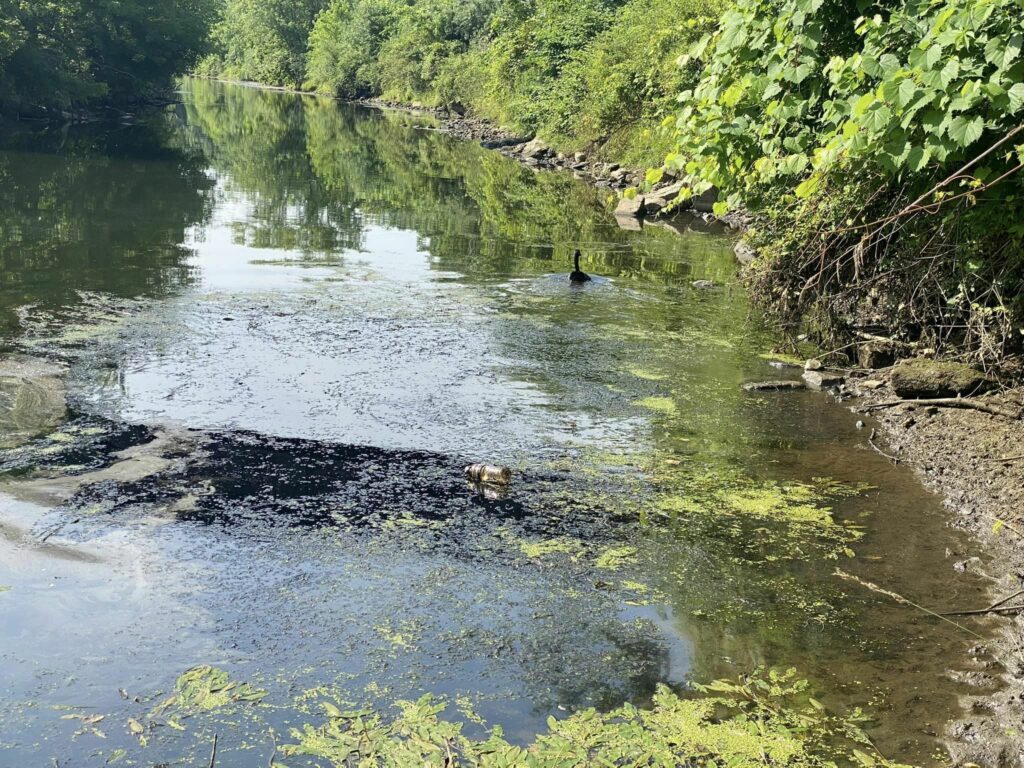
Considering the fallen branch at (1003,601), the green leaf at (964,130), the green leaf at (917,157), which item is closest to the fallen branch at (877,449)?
the fallen branch at (1003,601)

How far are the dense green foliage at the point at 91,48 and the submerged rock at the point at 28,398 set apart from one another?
28.5 meters

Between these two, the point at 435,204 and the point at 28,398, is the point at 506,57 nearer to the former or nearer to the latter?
the point at 435,204

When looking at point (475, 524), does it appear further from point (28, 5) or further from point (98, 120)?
point (98, 120)

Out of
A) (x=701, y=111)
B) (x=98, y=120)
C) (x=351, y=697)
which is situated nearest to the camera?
(x=351, y=697)

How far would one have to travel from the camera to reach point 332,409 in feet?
26.1

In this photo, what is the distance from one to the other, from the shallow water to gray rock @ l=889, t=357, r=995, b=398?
1.74ft

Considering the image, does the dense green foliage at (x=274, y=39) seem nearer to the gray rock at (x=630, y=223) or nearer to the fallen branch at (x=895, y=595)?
the gray rock at (x=630, y=223)

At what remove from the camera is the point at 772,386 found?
9.16 meters

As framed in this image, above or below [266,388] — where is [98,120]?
above

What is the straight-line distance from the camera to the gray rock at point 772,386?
9.11 metres

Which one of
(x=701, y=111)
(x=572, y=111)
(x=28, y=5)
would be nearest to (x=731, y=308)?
(x=701, y=111)

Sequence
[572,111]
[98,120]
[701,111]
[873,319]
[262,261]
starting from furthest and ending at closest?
[98,120]
[572,111]
[262,261]
[873,319]
[701,111]

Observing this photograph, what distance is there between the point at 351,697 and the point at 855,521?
3.49 m

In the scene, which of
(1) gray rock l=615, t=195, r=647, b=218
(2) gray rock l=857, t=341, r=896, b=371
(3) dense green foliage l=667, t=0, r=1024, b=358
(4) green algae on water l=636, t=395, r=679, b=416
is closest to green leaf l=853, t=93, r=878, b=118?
(3) dense green foliage l=667, t=0, r=1024, b=358
